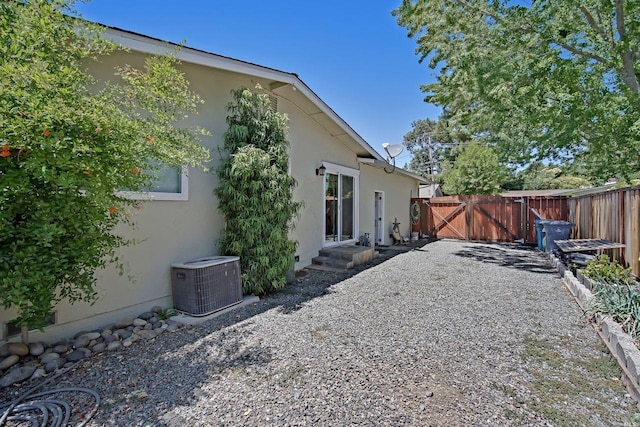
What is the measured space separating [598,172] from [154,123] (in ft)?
40.4

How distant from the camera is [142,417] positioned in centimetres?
235

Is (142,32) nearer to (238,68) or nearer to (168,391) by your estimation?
(238,68)

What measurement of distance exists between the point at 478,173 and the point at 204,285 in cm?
2162

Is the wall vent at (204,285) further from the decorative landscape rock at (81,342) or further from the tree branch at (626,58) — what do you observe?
the tree branch at (626,58)

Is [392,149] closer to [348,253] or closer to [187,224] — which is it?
[348,253]

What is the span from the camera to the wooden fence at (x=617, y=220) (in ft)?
17.7

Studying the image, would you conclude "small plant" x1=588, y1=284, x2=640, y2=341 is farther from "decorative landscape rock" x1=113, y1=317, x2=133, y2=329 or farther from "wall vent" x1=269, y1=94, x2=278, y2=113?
"wall vent" x1=269, y1=94, x2=278, y2=113

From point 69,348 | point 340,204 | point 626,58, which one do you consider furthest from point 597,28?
point 69,348

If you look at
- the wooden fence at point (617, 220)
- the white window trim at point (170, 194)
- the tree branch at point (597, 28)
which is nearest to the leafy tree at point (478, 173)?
the wooden fence at point (617, 220)

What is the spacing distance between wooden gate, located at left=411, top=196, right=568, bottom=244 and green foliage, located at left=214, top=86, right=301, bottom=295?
11992 millimetres

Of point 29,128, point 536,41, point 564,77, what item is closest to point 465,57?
point 536,41

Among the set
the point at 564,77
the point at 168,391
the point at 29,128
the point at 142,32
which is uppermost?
the point at 564,77

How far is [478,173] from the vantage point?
837 inches

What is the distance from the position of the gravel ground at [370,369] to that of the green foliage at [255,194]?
0.70 m
